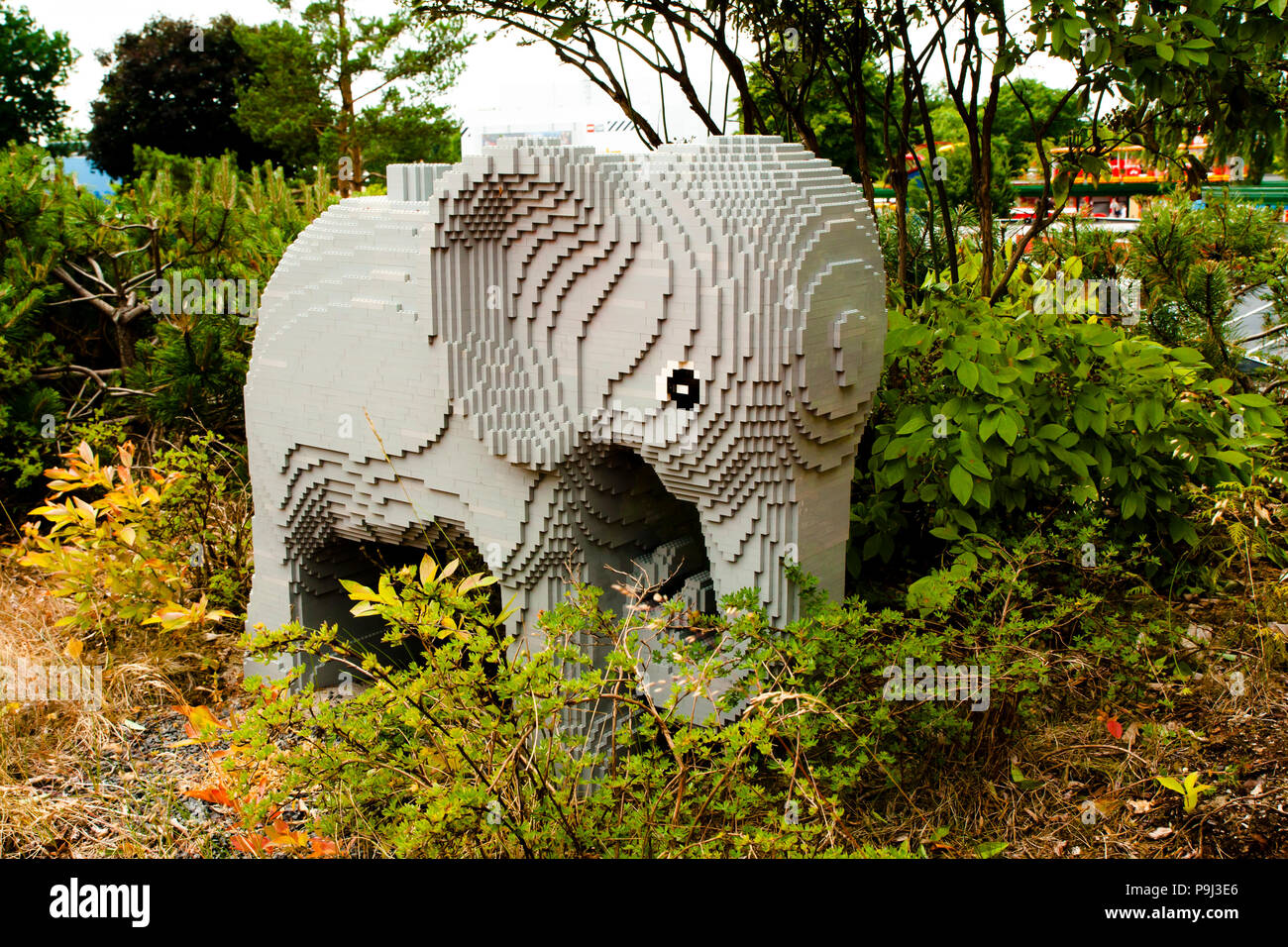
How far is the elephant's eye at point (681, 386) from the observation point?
331 centimetres

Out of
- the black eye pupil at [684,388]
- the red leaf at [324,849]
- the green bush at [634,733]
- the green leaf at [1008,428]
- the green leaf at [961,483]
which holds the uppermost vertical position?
the black eye pupil at [684,388]

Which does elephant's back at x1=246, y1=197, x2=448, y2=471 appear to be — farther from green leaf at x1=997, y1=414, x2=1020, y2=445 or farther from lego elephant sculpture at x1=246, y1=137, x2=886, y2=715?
green leaf at x1=997, y1=414, x2=1020, y2=445

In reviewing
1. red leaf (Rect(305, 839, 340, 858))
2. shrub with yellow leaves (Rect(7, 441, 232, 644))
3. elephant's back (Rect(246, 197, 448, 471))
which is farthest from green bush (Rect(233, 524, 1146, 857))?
shrub with yellow leaves (Rect(7, 441, 232, 644))

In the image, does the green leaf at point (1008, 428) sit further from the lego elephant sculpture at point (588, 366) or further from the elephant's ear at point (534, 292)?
the elephant's ear at point (534, 292)

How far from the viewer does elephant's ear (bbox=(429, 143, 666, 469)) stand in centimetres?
338

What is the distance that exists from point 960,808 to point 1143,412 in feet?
5.81

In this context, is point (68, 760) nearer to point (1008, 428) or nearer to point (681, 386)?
point (681, 386)

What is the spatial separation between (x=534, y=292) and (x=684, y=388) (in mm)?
623

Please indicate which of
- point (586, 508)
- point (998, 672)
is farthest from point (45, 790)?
point (998, 672)

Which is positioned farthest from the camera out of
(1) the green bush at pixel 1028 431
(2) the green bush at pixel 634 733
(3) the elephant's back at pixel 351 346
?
(1) the green bush at pixel 1028 431

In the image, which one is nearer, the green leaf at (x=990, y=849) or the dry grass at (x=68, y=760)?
the green leaf at (x=990, y=849)

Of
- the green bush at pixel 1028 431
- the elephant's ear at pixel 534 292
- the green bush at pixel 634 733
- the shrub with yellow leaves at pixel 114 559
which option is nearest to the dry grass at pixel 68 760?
the shrub with yellow leaves at pixel 114 559

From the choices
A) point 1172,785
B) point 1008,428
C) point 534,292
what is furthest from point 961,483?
point 534,292

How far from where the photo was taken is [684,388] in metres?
3.33
